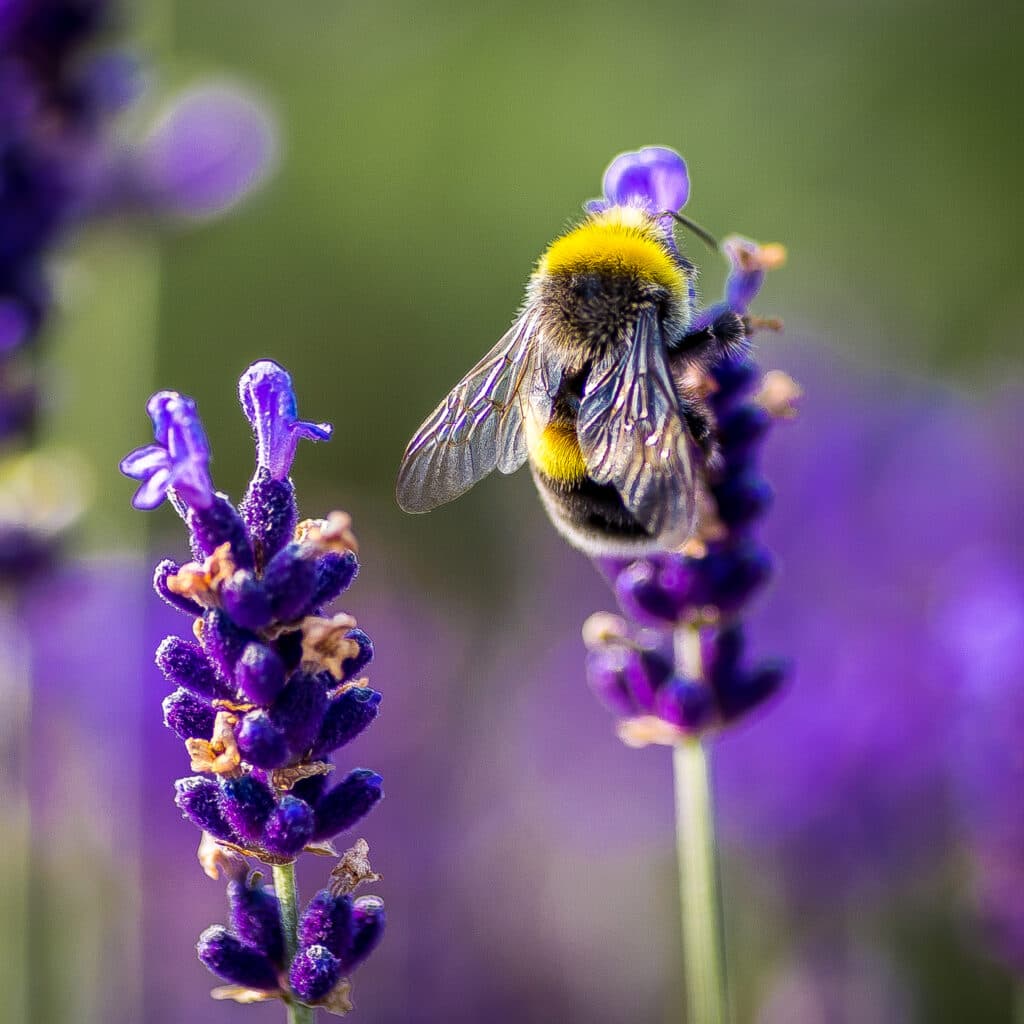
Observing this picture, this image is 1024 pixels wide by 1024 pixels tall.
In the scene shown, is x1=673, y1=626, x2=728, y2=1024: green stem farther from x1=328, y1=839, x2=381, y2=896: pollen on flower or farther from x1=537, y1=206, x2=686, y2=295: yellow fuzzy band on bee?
x1=537, y1=206, x2=686, y2=295: yellow fuzzy band on bee

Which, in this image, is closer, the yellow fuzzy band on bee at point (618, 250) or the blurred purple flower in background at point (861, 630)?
the yellow fuzzy band on bee at point (618, 250)

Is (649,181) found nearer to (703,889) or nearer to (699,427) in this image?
(699,427)

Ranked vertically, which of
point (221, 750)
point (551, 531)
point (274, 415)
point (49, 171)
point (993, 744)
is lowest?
point (221, 750)

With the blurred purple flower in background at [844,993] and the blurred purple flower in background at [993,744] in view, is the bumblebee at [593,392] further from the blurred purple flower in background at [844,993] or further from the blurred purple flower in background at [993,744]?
the blurred purple flower in background at [844,993]

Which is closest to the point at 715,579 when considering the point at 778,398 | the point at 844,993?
the point at 778,398

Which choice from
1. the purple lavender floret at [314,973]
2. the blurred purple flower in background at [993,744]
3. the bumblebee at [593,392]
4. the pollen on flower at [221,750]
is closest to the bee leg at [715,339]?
the bumblebee at [593,392]

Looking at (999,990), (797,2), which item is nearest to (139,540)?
(999,990)
